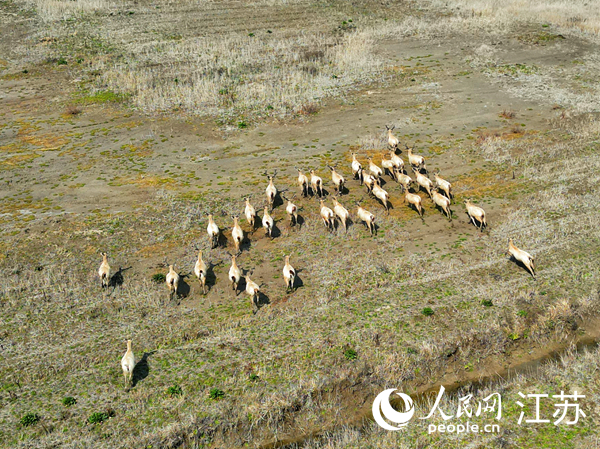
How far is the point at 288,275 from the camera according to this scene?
2125cm

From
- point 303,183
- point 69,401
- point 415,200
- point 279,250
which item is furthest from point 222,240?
point 69,401

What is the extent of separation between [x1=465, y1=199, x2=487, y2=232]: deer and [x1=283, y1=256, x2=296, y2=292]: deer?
10062mm

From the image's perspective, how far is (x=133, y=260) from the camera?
23.8 metres

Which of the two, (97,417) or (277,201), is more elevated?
(277,201)

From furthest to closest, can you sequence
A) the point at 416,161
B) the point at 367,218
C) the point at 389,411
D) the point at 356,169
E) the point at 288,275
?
the point at 416,161 → the point at 356,169 → the point at 367,218 → the point at 288,275 → the point at 389,411

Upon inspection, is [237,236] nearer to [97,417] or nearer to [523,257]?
[97,417]

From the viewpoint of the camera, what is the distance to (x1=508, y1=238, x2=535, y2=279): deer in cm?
2159

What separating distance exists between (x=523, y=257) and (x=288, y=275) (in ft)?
34.3

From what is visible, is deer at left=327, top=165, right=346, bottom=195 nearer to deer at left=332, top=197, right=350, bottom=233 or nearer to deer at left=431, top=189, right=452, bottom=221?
deer at left=332, top=197, right=350, bottom=233

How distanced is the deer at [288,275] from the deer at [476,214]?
10062mm

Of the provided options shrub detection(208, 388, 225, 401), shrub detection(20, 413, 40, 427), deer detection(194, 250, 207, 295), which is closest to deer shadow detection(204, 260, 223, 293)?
deer detection(194, 250, 207, 295)

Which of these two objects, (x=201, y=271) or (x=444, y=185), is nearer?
(x=201, y=271)

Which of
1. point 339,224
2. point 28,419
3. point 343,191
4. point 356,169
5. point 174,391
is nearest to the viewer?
→ point 28,419

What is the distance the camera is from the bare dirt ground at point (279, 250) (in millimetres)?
16672
